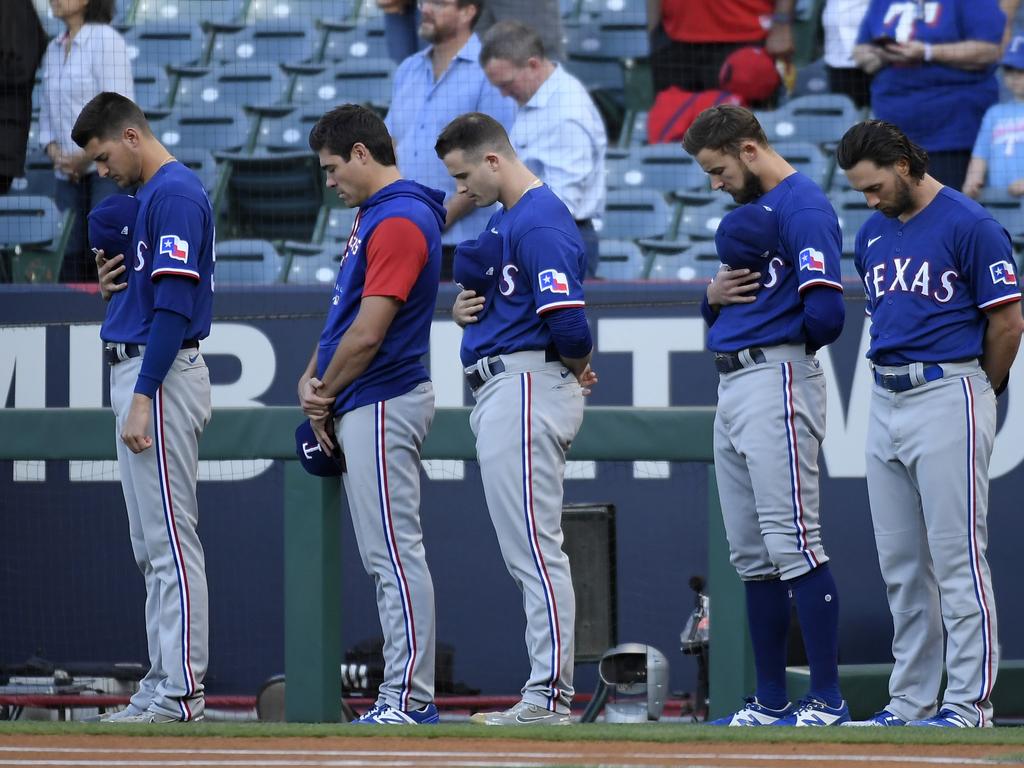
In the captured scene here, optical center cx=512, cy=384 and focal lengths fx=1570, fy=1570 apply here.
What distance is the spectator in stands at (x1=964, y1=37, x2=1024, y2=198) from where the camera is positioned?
6.74 meters

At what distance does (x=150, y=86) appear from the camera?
26.8 feet

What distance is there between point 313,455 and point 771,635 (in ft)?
4.20

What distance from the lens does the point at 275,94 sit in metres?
8.15

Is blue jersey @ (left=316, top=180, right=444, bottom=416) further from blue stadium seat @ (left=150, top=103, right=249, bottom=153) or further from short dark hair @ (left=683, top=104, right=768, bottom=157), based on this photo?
blue stadium seat @ (left=150, top=103, right=249, bottom=153)

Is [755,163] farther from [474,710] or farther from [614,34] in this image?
[614,34]

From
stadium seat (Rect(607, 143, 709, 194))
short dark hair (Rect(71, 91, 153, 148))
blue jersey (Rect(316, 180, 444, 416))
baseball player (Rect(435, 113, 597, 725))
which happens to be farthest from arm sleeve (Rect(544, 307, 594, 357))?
stadium seat (Rect(607, 143, 709, 194))

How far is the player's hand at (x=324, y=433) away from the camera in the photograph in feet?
13.4

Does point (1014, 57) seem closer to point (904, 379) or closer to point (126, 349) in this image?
point (904, 379)

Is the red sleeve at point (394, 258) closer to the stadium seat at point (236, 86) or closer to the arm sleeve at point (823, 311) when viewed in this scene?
the arm sleeve at point (823, 311)

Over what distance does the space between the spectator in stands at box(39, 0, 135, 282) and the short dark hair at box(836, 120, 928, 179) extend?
12.8 ft

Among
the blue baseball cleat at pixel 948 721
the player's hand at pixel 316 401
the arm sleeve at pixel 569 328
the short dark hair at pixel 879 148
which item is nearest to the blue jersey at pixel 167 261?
the player's hand at pixel 316 401

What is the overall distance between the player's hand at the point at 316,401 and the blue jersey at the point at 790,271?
3.32 ft

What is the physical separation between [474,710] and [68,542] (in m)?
1.61

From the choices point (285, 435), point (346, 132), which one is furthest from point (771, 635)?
point (346, 132)
